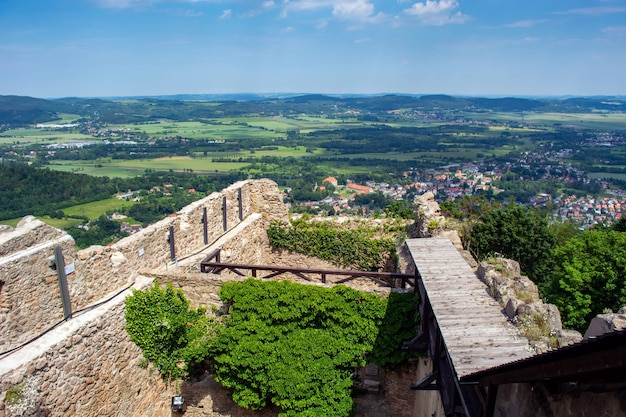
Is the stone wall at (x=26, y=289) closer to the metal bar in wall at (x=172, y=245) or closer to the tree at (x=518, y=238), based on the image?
the metal bar in wall at (x=172, y=245)

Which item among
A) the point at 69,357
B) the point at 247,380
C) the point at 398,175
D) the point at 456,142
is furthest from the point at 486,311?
the point at 456,142

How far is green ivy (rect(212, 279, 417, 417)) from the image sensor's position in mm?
7941

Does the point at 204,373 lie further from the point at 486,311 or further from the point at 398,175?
the point at 398,175

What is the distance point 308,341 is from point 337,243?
4.31m

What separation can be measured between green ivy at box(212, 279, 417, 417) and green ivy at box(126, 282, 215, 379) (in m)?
0.53

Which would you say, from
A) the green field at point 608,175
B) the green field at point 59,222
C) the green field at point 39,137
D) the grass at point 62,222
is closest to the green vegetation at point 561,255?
the green field at point 59,222

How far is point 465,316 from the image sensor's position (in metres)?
5.00

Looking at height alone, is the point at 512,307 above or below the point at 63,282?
above

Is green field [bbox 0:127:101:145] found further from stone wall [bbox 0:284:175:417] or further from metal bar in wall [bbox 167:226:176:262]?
stone wall [bbox 0:284:175:417]

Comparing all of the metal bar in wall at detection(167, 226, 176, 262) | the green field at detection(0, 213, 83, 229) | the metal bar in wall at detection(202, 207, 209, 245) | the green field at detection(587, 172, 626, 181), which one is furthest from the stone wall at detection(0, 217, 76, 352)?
the green field at detection(587, 172, 626, 181)

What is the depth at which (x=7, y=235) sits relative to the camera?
7.26 m

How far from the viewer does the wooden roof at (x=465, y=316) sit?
13.5 feet

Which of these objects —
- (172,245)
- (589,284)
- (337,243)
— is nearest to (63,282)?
(172,245)

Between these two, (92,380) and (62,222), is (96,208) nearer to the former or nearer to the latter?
(62,222)
